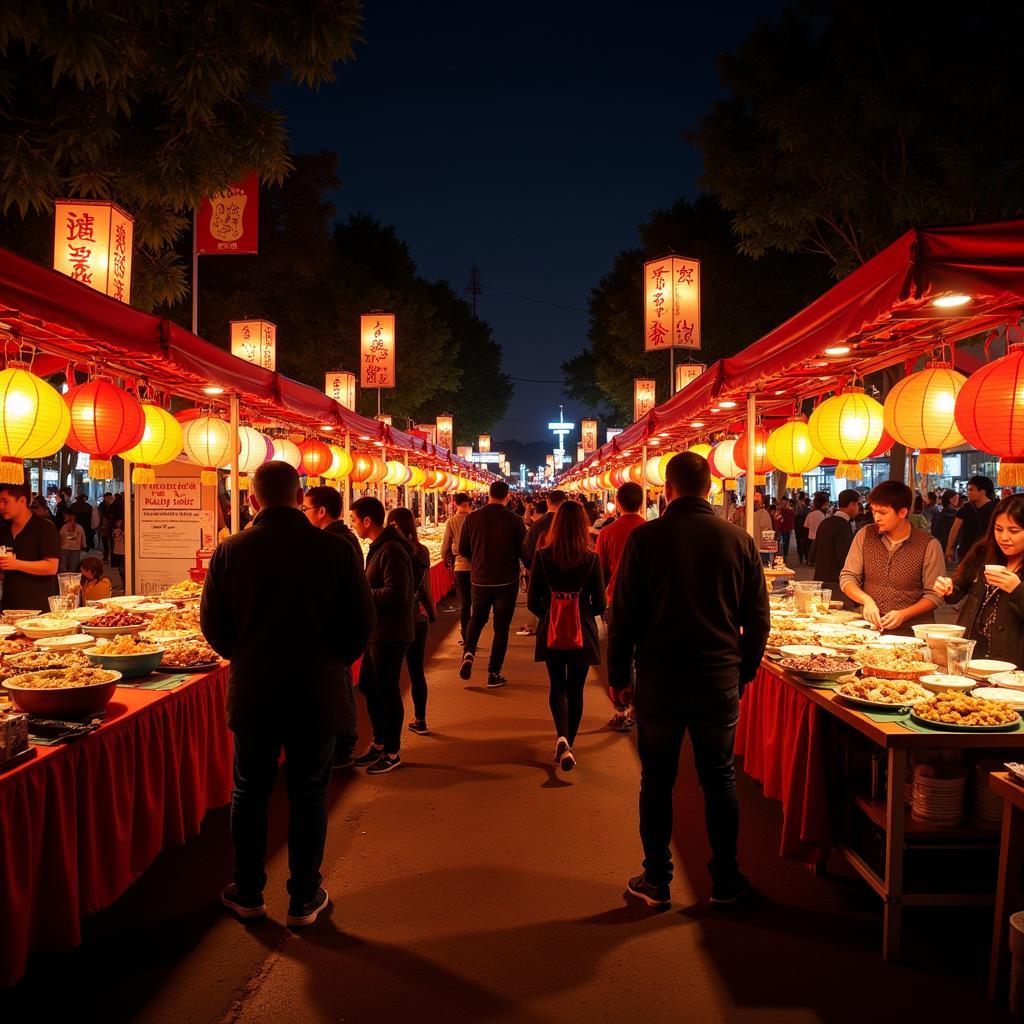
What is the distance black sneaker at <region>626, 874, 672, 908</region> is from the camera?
13.1ft

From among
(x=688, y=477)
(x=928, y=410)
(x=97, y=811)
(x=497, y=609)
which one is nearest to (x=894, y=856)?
(x=688, y=477)

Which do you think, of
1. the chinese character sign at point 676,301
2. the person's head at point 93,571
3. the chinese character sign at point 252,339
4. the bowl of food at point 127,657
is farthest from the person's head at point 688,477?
the chinese character sign at point 252,339

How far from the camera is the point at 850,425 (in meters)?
5.60

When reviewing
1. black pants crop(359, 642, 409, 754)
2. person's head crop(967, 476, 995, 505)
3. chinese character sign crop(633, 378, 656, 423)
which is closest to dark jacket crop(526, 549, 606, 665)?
black pants crop(359, 642, 409, 754)

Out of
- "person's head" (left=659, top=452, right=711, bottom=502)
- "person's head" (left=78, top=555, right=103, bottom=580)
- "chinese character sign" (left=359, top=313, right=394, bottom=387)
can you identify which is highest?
"chinese character sign" (left=359, top=313, right=394, bottom=387)

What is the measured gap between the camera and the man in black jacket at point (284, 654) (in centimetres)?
359

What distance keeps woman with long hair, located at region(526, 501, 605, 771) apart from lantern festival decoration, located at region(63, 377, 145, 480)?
2.90m

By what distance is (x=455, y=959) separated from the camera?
11.6 ft

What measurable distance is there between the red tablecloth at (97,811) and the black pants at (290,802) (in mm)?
484

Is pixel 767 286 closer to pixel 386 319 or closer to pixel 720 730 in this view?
pixel 386 319

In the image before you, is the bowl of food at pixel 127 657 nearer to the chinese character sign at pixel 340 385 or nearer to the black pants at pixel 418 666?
the black pants at pixel 418 666

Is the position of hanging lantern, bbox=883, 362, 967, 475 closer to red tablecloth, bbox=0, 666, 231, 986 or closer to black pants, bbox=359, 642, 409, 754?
black pants, bbox=359, 642, 409, 754

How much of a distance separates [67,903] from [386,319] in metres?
17.3

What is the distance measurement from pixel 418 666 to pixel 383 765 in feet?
3.22
